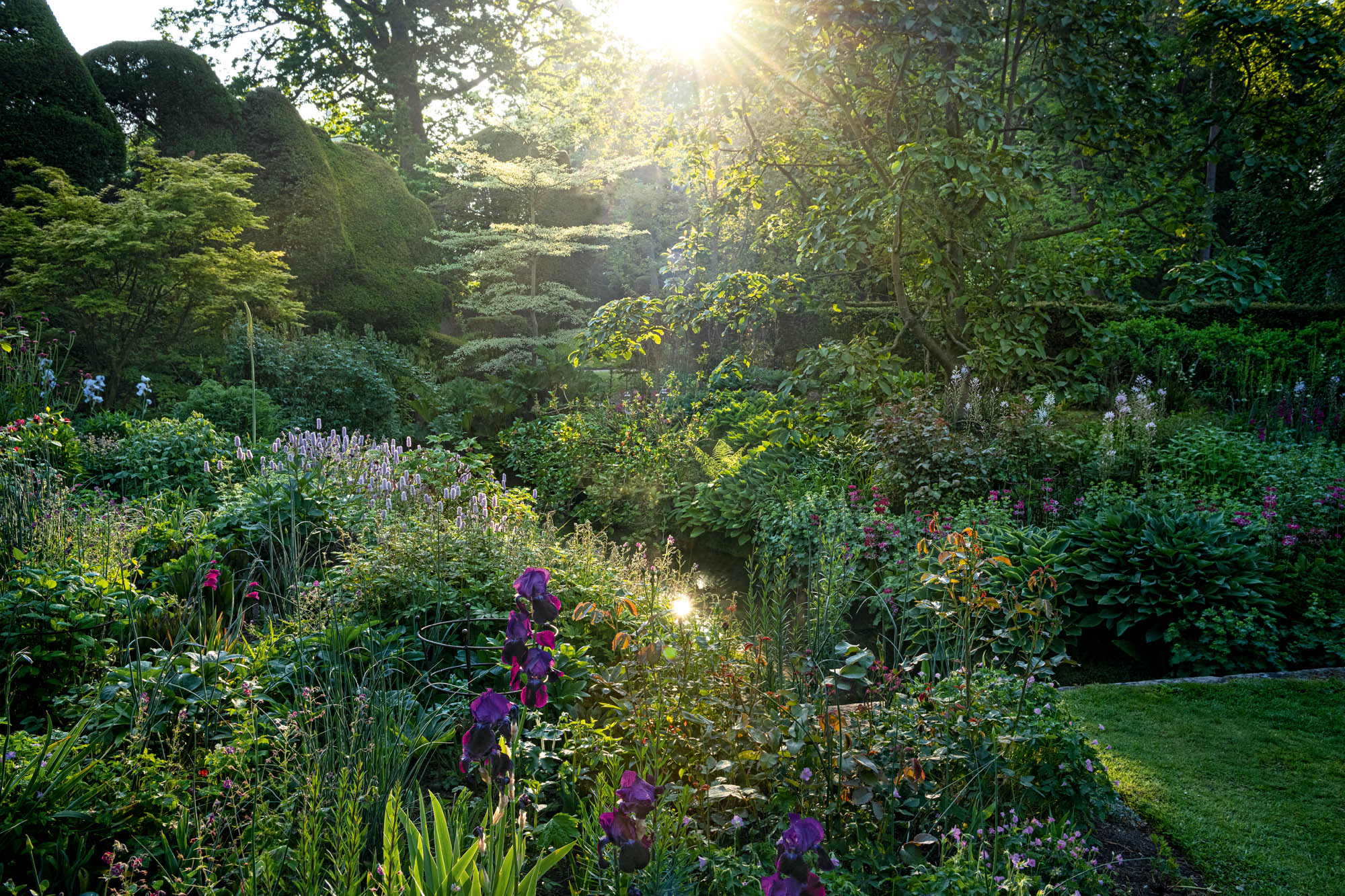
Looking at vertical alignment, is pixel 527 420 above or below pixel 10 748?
below

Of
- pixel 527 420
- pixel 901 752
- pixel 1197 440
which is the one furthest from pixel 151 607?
pixel 527 420

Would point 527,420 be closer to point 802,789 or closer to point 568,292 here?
point 568,292

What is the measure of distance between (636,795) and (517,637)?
1.28ft

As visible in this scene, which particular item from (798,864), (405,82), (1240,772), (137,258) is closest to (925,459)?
(1240,772)

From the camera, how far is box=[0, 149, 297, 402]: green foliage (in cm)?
809

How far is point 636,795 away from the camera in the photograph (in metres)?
1.41

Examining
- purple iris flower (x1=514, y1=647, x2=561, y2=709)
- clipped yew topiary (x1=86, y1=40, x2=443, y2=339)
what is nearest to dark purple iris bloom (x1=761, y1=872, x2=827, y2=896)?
purple iris flower (x1=514, y1=647, x2=561, y2=709)

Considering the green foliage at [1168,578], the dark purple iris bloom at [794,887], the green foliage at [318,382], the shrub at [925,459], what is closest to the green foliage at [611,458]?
the green foliage at [318,382]

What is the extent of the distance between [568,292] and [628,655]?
11.2 m

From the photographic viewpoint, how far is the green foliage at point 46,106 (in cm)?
905

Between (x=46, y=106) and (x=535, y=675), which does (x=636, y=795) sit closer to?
(x=535, y=675)

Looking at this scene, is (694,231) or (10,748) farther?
(694,231)

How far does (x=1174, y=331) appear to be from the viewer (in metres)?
9.78

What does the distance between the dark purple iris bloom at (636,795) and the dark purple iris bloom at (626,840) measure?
20 mm
